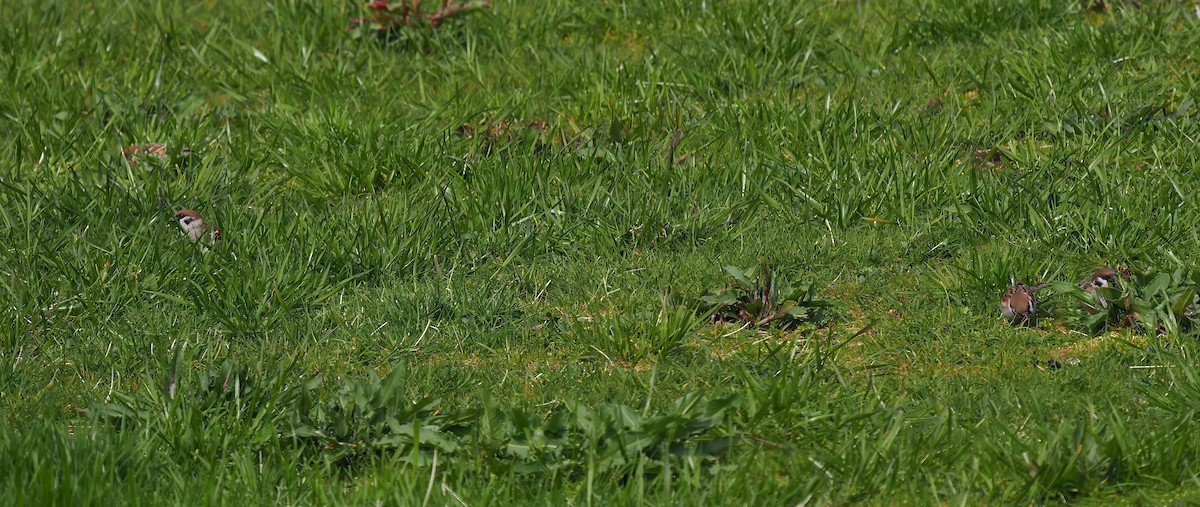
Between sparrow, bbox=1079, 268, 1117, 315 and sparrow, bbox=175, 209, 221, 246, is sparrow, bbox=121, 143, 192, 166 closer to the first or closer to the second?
sparrow, bbox=175, 209, 221, 246

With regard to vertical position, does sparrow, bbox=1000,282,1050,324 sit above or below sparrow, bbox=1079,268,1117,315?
below

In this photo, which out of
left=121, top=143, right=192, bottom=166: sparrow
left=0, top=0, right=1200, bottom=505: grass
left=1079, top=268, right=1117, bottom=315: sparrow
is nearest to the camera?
left=0, top=0, right=1200, bottom=505: grass

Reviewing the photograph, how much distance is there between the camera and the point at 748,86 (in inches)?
228

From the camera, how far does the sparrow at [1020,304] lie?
406cm

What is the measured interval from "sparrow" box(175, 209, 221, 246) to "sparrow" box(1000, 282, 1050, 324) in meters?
2.46

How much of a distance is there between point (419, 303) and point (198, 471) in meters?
1.08

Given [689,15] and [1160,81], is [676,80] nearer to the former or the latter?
[689,15]

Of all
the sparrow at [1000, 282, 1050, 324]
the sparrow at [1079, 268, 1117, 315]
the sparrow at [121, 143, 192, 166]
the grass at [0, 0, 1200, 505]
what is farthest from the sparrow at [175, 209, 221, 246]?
the sparrow at [1079, 268, 1117, 315]

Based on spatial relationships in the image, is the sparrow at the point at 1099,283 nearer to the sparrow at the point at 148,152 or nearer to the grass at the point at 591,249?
the grass at the point at 591,249

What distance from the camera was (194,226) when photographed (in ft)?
15.2

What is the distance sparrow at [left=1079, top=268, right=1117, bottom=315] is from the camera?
4035 millimetres

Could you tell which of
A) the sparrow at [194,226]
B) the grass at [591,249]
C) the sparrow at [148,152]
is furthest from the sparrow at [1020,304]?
the sparrow at [148,152]

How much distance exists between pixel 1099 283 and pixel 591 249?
1569 mm

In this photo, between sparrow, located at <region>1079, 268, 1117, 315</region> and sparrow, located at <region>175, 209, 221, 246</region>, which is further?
sparrow, located at <region>175, 209, 221, 246</region>
